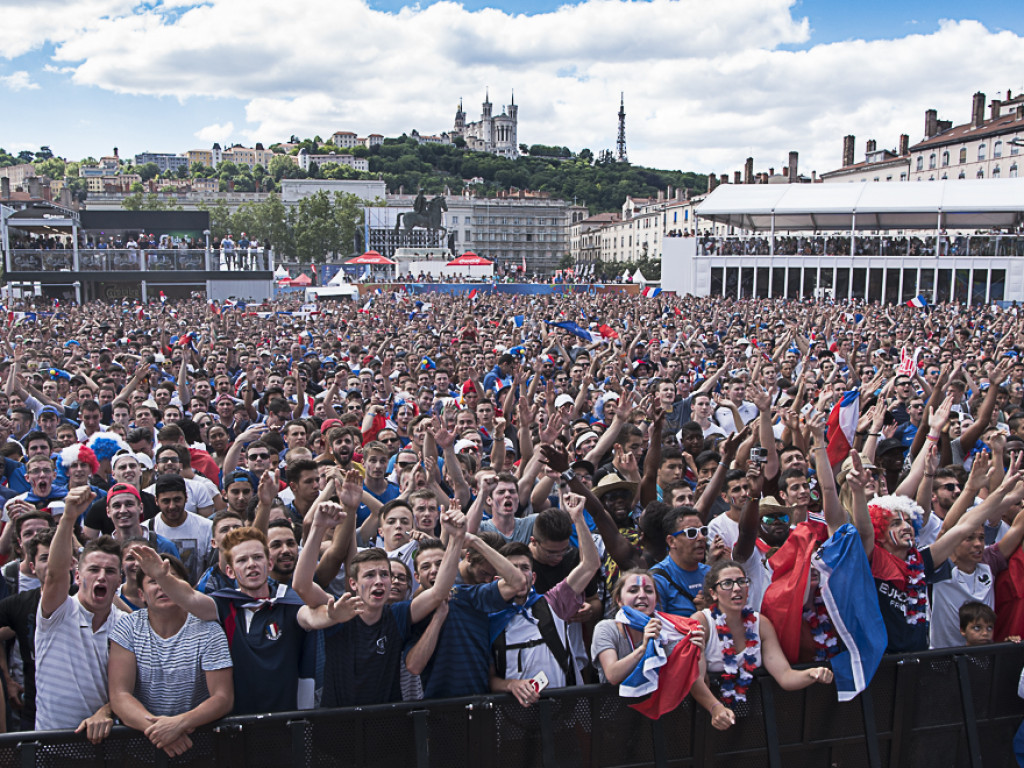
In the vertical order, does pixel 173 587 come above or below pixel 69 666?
above

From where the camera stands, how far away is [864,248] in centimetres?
4238

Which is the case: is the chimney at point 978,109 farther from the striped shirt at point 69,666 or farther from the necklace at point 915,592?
the striped shirt at point 69,666

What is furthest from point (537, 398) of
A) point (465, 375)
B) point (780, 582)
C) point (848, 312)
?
point (848, 312)

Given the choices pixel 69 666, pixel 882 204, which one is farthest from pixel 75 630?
pixel 882 204

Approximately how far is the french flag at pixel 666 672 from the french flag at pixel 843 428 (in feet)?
12.8

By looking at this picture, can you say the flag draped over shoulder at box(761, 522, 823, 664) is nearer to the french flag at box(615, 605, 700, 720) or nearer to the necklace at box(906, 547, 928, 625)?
the necklace at box(906, 547, 928, 625)

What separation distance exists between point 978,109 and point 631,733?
3148 inches

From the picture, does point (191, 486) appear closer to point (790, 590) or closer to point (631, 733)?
point (631, 733)

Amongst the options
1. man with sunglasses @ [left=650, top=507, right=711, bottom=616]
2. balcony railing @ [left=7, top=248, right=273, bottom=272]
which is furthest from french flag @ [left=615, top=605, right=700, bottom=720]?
balcony railing @ [left=7, top=248, right=273, bottom=272]

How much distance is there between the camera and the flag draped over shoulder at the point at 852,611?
3826 mm

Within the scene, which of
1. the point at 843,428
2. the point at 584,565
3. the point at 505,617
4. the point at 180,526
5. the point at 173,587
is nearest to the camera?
the point at 173,587

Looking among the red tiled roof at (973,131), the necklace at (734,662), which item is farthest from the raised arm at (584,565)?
the red tiled roof at (973,131)

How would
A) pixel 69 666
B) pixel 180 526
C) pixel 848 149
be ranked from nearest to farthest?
pixel 69 666, pixel 180 526, pixel 848 149

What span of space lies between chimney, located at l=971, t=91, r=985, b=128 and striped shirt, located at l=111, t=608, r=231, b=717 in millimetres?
80338
